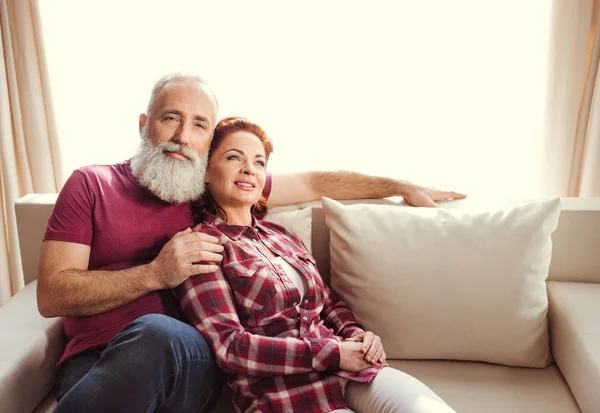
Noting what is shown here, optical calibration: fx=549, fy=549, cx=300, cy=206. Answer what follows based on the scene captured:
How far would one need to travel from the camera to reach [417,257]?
5.15ft

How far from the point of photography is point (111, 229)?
59.5 inches

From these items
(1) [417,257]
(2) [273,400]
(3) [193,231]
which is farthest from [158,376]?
(1) [417,257]

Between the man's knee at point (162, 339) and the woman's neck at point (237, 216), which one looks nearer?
the man's knee at point (162, 339)

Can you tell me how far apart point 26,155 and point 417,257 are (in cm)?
188

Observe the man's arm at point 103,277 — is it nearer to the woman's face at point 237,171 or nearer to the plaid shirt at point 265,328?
the plaid shirt at point 265,328

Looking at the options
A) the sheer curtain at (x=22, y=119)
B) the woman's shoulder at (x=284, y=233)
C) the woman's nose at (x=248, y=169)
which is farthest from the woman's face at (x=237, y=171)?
the sheer curtain at (x=22, y=119)

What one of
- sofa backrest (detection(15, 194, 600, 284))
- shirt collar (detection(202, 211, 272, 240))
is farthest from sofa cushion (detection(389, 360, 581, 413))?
shirt collar (detection(202, 211, 272, 240))

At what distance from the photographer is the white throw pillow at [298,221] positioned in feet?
5.65

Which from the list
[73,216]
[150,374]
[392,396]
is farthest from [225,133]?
[392,396]

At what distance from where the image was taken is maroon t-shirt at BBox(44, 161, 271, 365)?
57.7 inches

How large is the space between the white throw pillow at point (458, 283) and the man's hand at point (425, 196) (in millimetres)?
159

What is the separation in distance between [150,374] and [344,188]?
91 cm

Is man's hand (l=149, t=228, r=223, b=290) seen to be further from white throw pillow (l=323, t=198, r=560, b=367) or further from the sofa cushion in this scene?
the sofa cushion

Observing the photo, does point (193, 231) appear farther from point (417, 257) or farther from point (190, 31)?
point (190, 31)
